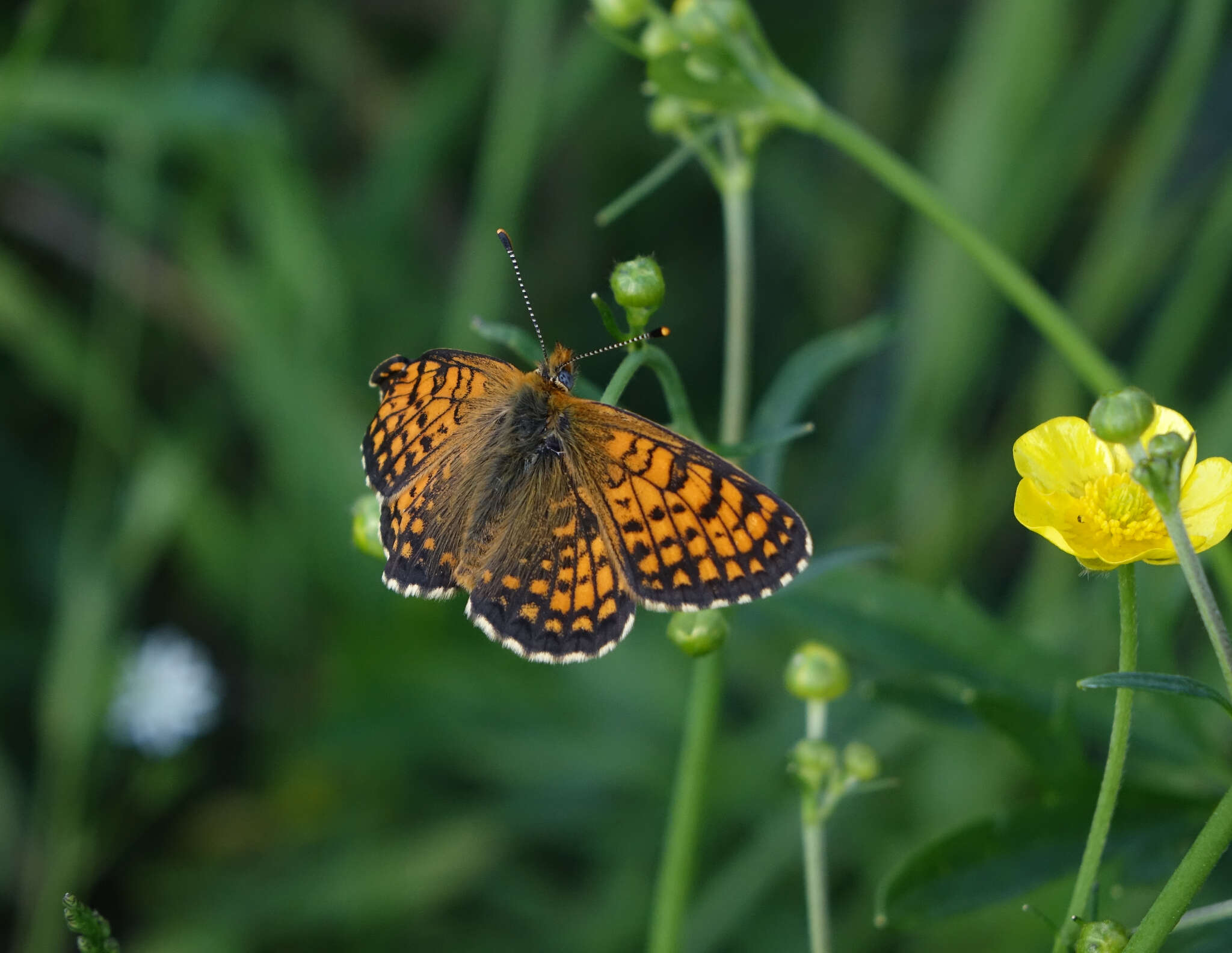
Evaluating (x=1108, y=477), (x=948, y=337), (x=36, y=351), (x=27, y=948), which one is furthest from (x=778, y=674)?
(x=36, y=351)

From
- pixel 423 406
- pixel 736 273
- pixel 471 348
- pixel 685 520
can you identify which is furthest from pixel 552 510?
pixel 471 348

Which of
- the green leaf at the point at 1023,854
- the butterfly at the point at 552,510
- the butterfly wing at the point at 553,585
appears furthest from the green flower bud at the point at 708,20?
the green leaf at the point at 1023,854

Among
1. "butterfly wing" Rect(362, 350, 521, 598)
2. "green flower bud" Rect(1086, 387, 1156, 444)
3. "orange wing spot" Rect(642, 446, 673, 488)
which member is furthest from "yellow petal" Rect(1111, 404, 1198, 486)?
"butterfly wing" Rect(362, 350, 521, 598)

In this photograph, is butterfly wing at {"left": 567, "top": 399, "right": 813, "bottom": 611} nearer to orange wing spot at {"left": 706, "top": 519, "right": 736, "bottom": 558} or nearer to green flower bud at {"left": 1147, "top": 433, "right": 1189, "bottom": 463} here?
orange wing spot at {"left": 706, "top": 519, "right": 736, "bottom": 558}

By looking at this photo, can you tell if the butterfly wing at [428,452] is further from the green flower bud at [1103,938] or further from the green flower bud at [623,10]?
the green flower bud at [1103,938]

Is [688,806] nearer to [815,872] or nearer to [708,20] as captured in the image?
[815,872]

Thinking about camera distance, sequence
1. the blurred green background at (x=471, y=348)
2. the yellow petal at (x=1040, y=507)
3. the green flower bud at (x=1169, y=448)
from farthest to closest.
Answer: the blurred green background at (x=471, y=348) < the yellow petal at (x=1040, y=507) < the green flower bud at (x=1169, y=448)

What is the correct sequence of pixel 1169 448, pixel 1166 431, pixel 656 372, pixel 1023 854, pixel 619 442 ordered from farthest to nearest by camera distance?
pixel 619 442, pixel 1023 854, pixel 656 372, pixel 1166 431, pixel 1169 448

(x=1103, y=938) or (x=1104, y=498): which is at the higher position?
(x=1104, y=498)
